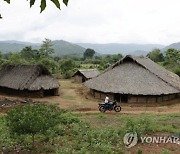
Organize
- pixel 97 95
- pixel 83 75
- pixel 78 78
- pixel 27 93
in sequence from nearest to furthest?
pixel 97 95
pixel 27 93
pixel 83 75
pixel 78 78

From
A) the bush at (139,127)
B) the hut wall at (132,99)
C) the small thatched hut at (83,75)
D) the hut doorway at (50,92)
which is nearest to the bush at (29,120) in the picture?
the bush at (139,127)

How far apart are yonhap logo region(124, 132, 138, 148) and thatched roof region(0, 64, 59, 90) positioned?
549 inches

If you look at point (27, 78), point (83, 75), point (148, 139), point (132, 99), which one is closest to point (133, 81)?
point (132, 99)

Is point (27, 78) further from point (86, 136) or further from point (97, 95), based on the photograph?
point (86, 136)

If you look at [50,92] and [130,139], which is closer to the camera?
[130,139]

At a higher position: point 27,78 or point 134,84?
point 27,78

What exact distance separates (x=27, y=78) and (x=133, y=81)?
30.6 ft

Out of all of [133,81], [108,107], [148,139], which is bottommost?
[148,139]

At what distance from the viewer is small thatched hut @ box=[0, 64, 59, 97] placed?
990 inches

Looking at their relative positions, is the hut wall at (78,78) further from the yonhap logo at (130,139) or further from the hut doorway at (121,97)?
the yonhap logo at (130,139)

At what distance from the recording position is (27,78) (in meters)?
25.8

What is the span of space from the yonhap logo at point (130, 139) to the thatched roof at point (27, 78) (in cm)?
1394

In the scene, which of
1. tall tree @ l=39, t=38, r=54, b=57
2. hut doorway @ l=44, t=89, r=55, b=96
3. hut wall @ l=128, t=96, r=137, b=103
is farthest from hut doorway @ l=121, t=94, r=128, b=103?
tall tree @ l=39, t=38, r=54, b=57

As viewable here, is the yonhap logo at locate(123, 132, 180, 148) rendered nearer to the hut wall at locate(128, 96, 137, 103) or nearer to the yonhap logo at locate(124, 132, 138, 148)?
the yonhap logo at locate(124, 132, 138, 148)
